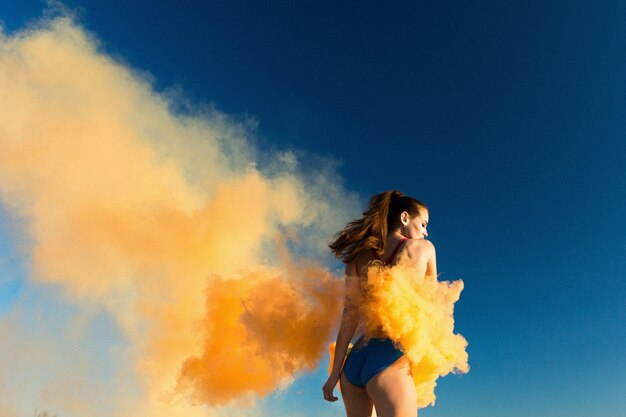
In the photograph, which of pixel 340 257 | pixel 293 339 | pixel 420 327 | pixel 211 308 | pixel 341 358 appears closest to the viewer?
pixel 420 327

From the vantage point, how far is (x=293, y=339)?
4.74 metres

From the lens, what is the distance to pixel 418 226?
4375 mm

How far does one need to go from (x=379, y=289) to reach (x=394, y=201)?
1011 millimetres

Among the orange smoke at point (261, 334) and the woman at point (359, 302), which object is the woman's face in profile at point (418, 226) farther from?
the orange smoke at point (261, 334)

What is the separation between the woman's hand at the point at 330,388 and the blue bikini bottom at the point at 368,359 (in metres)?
0.17

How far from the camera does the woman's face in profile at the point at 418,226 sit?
14.2ft

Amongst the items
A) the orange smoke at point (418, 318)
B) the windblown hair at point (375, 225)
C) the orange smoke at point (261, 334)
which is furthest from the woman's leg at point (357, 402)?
the windblown hair at point (375, 225)

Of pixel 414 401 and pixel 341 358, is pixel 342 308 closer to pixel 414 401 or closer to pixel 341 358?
pixel 341 358

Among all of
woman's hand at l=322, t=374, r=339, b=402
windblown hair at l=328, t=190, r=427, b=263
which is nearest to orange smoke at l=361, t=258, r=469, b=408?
windblown hair at l=328, t=190, r=427, b=263

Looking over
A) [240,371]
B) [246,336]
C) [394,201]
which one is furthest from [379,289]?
[240,371]

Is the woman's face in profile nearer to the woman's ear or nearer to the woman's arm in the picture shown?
the woman's ear

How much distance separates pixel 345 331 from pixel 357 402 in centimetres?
61

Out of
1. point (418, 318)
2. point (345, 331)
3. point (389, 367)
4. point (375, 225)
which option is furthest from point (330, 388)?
point (375, 225)

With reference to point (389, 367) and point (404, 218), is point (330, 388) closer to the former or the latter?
point (389, 367)
